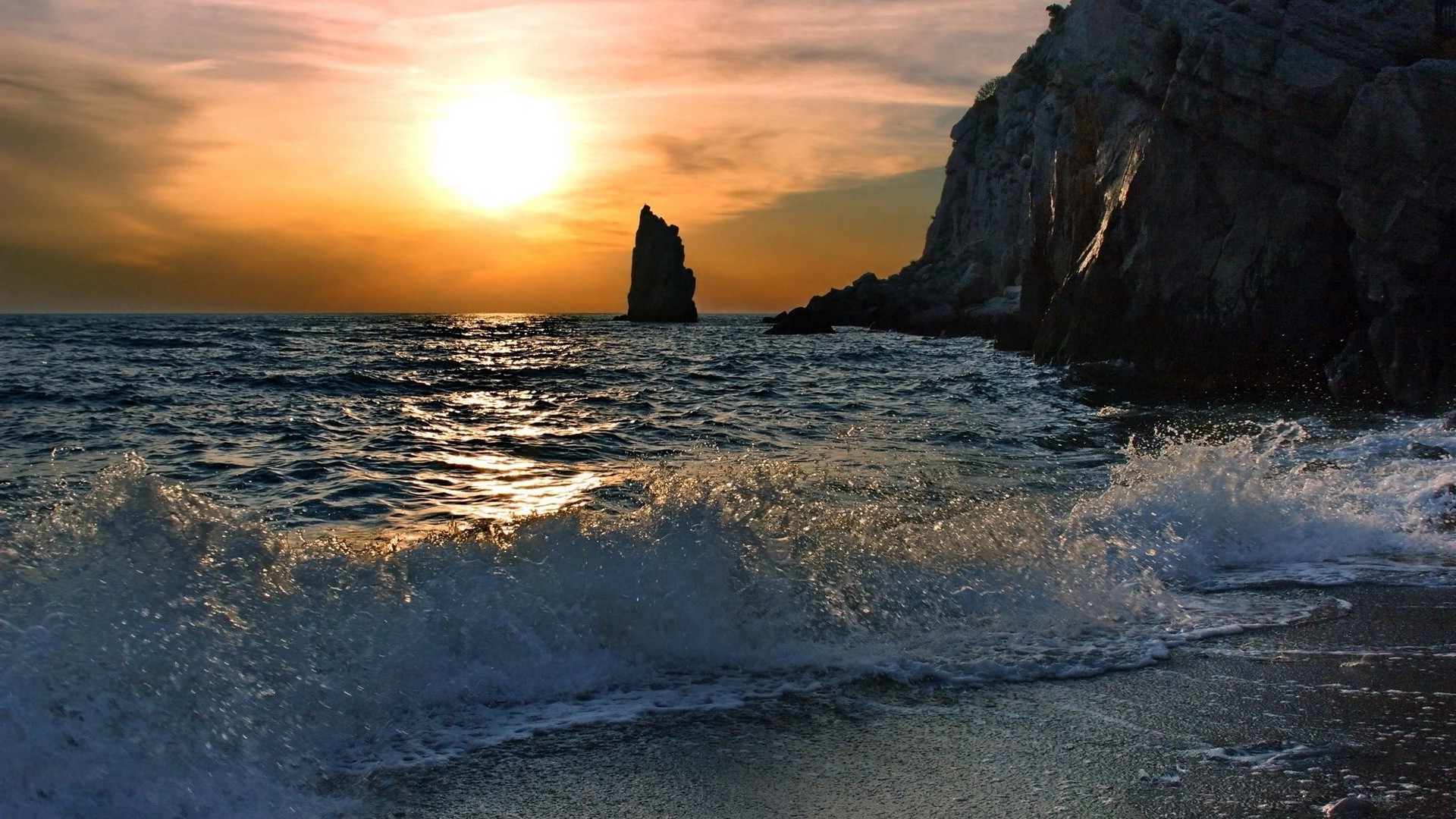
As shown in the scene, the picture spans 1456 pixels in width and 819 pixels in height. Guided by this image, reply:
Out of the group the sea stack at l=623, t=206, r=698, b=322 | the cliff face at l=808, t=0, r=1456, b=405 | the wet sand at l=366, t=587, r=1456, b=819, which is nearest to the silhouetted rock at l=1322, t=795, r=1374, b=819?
the wet sand at l=366, t=587, r=1456, b=819

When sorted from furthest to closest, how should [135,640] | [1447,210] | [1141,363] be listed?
[1141,363], [1447,210], [135,640]

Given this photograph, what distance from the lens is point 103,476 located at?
653cm

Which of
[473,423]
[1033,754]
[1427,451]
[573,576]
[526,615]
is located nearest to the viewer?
[1033,754]

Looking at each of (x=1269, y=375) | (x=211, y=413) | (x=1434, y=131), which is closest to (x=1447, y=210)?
(x=1434, y=131)

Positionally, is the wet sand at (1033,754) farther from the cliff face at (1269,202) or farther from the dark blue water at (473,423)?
the cliff face at (1269,202)

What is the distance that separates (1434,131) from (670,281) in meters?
92.4

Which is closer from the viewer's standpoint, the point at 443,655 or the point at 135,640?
the point at 135,640

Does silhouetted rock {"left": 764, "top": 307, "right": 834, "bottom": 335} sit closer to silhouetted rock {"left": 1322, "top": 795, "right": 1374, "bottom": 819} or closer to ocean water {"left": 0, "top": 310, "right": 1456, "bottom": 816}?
ocean water {"left": 0, "top": 310, "right": 1456, "bottom": 816}

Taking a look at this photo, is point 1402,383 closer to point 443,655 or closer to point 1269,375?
point 1269,375

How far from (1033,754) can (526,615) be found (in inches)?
120

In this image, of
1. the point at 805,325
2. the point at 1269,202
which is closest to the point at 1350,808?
the point at 1269,202

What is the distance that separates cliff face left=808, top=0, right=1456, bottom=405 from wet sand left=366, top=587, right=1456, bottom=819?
1454cm

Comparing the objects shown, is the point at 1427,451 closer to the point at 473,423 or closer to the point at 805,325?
the point at 473,423

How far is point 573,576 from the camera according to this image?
6.44m
